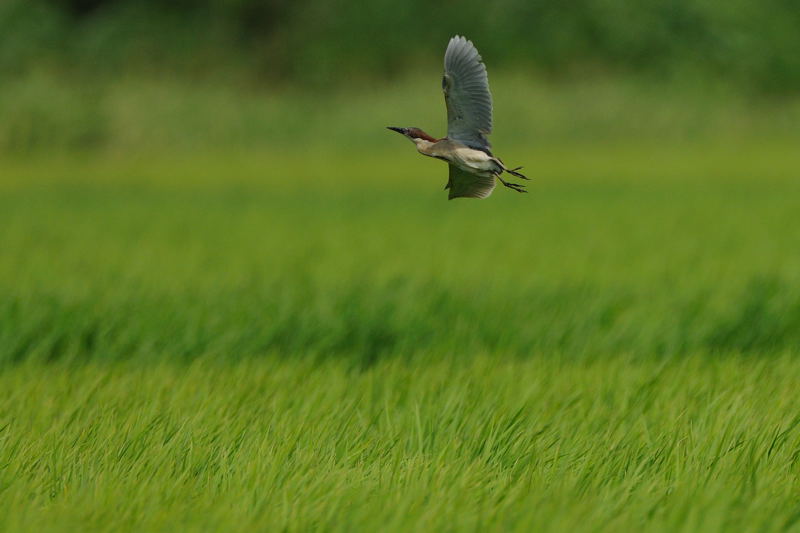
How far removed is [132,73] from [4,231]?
47.2ft

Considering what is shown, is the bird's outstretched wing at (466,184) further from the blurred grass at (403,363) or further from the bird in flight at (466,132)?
the blurred grass at (403,363)

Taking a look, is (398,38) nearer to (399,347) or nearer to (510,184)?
(399,347)

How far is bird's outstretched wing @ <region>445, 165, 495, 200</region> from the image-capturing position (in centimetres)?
131

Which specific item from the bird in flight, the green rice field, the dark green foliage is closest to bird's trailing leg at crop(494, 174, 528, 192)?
the bird in flight

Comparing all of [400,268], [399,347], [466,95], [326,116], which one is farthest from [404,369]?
[326,116]

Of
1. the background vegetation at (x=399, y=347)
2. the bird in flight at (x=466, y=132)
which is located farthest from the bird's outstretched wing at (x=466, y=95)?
the background vegetation at (x=399, y=347)

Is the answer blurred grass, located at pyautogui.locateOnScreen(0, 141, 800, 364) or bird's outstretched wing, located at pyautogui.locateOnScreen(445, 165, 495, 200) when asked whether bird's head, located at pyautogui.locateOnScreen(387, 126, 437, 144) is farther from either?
blurred grass, located at pyautogui.locateOnScreen(0, 141, 800, 364)

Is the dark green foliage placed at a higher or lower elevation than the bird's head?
higher

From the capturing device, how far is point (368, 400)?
3.54 m

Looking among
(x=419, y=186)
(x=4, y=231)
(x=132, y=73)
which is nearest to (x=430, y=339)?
(x=4, y=231)

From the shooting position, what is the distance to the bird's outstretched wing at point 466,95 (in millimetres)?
1342

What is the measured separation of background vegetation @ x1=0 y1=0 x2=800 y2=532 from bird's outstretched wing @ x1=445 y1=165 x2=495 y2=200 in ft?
3.91

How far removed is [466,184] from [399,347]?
11.0ft

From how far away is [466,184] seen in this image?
1.33m
